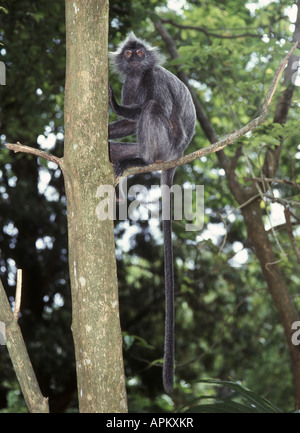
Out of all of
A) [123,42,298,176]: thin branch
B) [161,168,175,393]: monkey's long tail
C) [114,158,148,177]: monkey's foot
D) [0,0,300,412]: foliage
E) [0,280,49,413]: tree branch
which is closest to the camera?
[0,280,49,413]: tree branch

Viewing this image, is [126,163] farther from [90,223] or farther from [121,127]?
[90,223]

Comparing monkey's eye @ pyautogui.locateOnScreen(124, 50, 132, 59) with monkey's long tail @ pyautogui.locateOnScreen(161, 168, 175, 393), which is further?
monkey's eye @ pyautogui.locateOnScreen(124, 50, 132, 59)

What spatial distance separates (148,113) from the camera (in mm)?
3164

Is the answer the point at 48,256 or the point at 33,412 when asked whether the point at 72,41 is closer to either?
the point at 33,412

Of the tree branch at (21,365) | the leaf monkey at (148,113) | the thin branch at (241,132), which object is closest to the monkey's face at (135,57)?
the leaf monkey at (148,113)

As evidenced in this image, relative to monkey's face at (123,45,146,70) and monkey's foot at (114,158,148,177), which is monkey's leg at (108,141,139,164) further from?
monkey's face at (123,45,146,70)

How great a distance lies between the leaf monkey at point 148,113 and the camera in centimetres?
316

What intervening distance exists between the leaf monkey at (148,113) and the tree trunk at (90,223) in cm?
89

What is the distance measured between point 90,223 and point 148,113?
4.68ft

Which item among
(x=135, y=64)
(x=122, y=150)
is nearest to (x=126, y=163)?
(x=122, y=150)

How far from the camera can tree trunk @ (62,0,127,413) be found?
183 cm

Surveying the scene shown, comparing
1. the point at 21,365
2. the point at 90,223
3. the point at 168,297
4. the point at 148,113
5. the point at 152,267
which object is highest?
the point at 148,113

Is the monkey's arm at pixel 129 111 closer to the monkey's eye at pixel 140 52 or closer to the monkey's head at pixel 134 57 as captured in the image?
the monkey's head at pixel 134 57

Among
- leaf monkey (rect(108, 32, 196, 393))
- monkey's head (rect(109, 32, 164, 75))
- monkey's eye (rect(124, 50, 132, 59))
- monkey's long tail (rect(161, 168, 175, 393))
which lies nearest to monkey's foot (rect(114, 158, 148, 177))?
leaf monkey (rect(108, 32, 196, 393))
